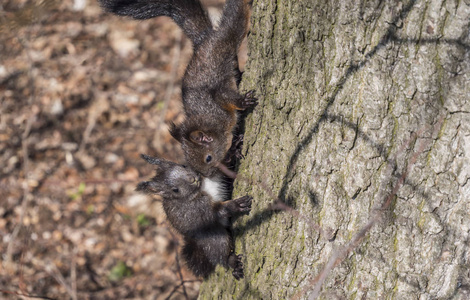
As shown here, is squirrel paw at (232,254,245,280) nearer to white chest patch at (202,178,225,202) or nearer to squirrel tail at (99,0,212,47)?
white chest patch at (202,178,225,202)

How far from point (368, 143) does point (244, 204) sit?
863 mm

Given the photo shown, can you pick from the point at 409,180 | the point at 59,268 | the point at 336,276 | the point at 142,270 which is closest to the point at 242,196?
the point at 336,276

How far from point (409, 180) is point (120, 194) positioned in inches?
148

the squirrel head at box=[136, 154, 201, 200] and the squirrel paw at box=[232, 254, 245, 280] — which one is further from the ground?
the squirrel paw at box=[232, 254, 245, 280]

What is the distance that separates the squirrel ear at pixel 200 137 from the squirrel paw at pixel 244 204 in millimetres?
917

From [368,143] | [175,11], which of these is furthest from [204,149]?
[368,143]

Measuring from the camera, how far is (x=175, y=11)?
3.34 metres

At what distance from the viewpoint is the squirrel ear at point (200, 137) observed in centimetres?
329

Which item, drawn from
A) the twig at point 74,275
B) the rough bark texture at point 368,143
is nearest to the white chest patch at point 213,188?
the rough bark texture at point 368,143

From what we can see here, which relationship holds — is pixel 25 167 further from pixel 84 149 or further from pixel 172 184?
pixel 172 184

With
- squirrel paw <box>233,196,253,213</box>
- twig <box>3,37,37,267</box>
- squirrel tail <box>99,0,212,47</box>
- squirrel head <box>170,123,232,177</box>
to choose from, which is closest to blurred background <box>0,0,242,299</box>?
twig <box>3,37,37,267</box>

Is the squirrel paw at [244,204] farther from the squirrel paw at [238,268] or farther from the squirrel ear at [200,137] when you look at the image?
the squirrel ear at [200,137]

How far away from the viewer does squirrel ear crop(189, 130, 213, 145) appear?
130 inches

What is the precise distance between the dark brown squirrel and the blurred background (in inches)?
28.9
